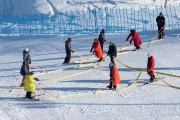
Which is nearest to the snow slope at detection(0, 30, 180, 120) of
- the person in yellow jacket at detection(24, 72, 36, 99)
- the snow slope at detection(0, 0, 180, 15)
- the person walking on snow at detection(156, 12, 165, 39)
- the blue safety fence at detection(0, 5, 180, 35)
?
the person in yellow jacket at detection(24, 72, 36, 99)

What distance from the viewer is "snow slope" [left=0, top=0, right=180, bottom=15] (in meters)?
45.4

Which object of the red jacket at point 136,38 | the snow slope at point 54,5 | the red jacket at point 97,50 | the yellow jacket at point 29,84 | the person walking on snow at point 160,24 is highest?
the snow slope at point 54,5

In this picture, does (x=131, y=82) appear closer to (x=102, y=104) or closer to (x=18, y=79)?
(x=102, y=104)

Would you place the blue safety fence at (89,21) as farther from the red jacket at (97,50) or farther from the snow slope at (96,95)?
the red jacket at (97,50)

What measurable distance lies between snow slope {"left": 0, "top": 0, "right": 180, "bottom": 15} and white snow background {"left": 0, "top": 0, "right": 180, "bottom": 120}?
20.2 metres

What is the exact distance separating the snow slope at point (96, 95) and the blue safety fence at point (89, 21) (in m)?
13.3

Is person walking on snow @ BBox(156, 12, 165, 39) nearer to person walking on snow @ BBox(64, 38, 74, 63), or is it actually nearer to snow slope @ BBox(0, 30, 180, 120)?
snow slope @ BBox(0, 30, 180, 120)

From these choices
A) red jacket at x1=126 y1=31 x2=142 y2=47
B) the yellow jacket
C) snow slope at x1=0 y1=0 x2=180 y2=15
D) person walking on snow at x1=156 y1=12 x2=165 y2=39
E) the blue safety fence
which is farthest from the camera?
snow slope at x1=0 y1=0 x2=180 y2=15

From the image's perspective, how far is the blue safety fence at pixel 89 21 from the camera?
38.4 m

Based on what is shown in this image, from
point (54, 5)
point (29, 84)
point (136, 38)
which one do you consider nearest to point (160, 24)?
point (136, 38)

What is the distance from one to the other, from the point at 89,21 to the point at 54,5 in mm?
Answer: 6935

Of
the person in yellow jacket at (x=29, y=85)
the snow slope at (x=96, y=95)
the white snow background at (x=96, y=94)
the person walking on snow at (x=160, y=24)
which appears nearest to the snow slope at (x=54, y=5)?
the person walking on snow at (x=160, y=24)

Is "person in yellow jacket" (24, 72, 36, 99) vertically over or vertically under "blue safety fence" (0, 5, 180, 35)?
under

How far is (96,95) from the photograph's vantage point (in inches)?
653
